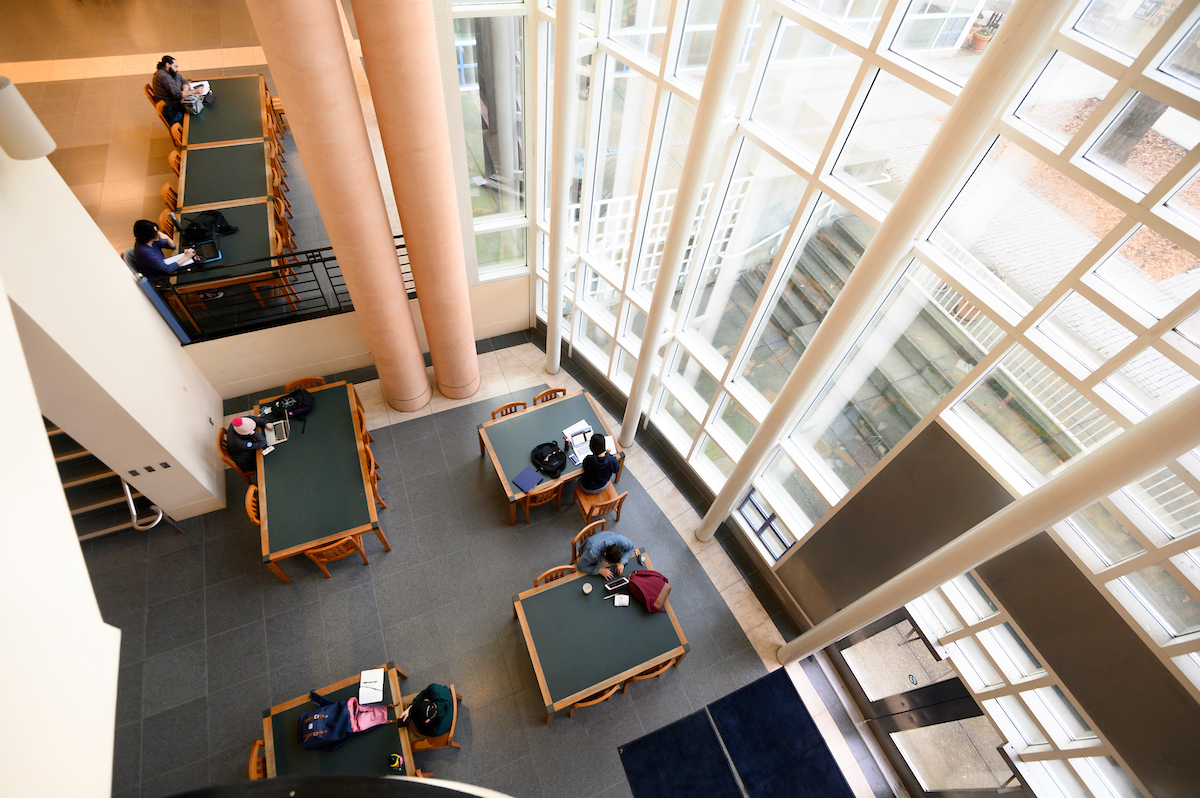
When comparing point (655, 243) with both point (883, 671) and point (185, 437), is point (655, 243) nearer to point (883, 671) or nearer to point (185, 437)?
point (883, 671)

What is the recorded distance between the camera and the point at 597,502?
6.39m

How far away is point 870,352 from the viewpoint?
439 cm

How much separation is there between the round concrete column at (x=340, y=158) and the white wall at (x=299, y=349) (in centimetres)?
88

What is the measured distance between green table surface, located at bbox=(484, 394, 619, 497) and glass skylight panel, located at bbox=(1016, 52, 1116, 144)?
189 inches

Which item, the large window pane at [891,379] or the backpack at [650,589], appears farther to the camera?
the backpack at [650,589]

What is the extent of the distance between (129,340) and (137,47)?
31.2ft

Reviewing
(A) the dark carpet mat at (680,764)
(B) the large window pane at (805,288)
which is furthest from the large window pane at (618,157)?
(A) the dark carpet mat at (680,764)

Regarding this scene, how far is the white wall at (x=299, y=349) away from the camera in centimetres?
692

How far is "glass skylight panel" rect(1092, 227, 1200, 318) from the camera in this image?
106 inches

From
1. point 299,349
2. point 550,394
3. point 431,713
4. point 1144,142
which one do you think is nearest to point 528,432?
point 550,394

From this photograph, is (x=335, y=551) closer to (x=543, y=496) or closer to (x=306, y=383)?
(x=543, y=496)

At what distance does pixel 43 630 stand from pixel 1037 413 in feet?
15.6

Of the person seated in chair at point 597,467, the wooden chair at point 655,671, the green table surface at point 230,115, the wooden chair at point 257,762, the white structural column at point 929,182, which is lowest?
the wooden chair at point 655,671

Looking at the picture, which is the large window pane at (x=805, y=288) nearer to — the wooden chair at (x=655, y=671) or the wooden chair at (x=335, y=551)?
the wooden chair at (x=655, y=671)
